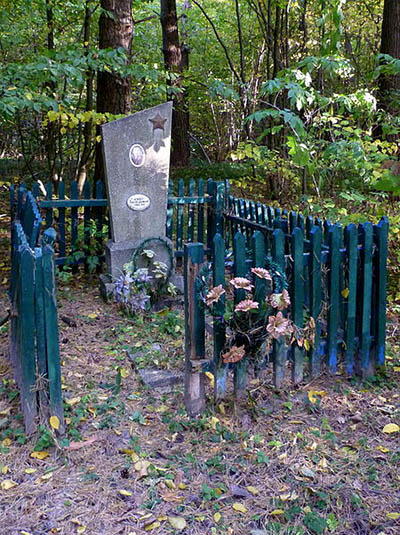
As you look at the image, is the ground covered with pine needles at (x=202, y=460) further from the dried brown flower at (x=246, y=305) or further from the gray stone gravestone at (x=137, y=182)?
the gray stone gravestone at (x=137, y=182)

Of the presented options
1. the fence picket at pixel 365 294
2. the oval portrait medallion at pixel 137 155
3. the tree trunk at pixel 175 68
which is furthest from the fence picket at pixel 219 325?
the tree trunk at pixel 175 68

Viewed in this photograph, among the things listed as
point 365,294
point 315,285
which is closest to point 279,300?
point 315,285

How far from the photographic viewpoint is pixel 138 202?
559cm

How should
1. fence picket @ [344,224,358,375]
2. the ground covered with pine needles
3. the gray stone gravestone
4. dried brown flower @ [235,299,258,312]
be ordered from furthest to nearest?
the gray stone gravestone, fence picket @ [344,224,358,375], dried brown flower @ [235,299,258,312], the ground covered with pine needles

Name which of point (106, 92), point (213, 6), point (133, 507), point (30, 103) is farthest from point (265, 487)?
point (213, 6)

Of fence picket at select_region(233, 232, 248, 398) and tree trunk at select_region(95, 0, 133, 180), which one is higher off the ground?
tree trunk at select_region(95, 0, 133, 180)

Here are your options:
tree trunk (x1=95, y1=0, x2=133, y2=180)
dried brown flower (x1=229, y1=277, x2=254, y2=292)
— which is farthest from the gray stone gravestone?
dried brown flower (x1=229, y1=277, x2=254, y2=292)

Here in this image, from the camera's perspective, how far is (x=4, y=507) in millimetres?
2512

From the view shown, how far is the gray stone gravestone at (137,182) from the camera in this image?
211 inches

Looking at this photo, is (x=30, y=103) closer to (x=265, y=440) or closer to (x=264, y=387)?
(x=264, y=387)

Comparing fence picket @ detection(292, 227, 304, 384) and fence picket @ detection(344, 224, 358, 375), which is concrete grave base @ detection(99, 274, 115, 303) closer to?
fence picket @ detection(292, 227, 304, 384)

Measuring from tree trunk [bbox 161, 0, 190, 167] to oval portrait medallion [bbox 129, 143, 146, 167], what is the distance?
4.85 m

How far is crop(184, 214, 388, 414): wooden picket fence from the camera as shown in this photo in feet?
10.9

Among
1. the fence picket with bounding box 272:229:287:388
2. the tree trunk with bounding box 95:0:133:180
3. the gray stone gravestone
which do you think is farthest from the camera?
the tree trunk with bounding box 95:0:133:180
